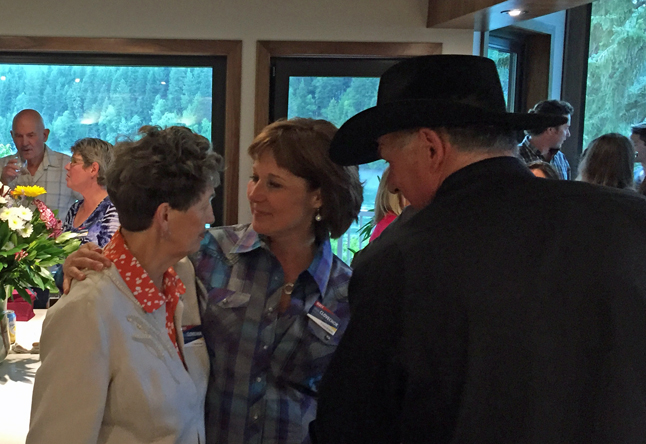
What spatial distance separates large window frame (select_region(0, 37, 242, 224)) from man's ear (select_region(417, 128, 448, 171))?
331 cm

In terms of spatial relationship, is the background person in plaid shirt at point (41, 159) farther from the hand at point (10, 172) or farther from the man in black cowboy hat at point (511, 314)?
the man in black cowboy hat at point (511, 314)

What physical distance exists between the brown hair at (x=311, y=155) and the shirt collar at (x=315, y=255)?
0.12 meters

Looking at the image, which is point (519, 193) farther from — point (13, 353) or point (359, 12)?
point (359, 12)

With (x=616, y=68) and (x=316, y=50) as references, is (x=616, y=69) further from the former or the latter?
(x=316, y=50)

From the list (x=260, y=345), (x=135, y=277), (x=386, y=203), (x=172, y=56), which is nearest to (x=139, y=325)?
(x=135, y=277)

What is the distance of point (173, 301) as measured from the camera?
145 centimetres

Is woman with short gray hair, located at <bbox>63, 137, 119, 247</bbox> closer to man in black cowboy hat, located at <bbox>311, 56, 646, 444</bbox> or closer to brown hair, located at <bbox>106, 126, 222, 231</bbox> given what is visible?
brown hair, located at <bbox>106, 126, 222, 231</bbox>

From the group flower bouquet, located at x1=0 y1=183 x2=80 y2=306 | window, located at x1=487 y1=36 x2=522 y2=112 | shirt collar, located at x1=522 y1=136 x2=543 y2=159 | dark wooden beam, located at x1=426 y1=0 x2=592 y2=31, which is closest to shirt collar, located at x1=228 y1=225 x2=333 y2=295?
flower bouquet, located at x1=0 y1=183 x2=80 y2=306

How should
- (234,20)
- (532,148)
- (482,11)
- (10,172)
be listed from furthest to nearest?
(532,148) → (234,20) → (10,172) → (482,11)

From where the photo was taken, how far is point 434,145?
108cm

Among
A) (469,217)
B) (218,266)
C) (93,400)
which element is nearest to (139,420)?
(93,400)

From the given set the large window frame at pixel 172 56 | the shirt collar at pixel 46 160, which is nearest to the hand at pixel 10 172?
the shirt collar at pixel 46 160

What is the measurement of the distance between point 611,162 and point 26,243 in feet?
10.2

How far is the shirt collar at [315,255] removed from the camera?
1612mm
